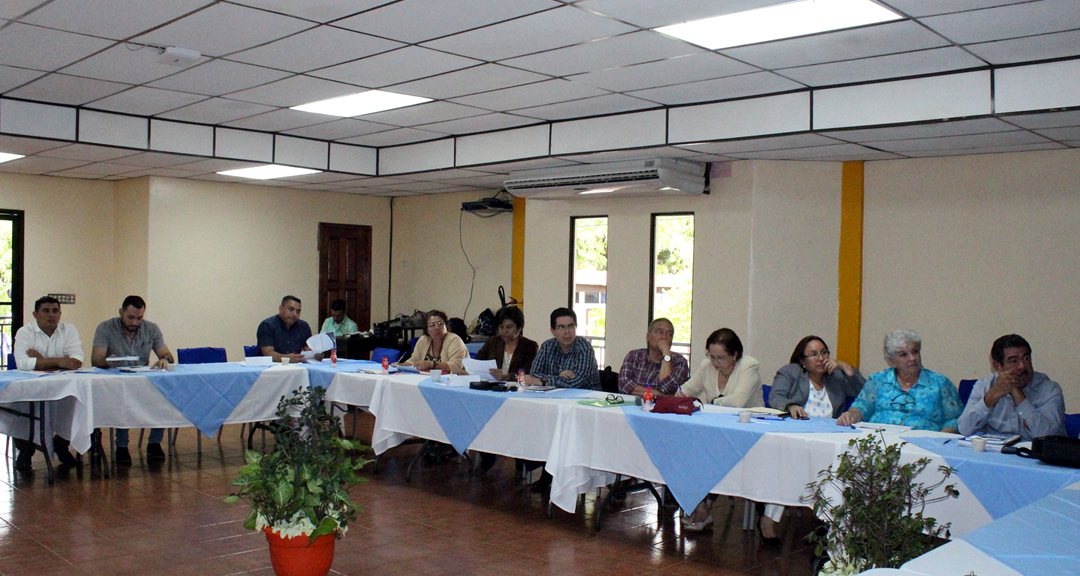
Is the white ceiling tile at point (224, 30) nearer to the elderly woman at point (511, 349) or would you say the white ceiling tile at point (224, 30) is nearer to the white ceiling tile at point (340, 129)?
the white ceiling tile at point (340, 129)

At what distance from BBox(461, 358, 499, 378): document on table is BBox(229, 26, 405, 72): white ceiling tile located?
2356mm

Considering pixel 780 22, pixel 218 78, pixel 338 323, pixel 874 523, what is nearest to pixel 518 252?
pixel 338 323

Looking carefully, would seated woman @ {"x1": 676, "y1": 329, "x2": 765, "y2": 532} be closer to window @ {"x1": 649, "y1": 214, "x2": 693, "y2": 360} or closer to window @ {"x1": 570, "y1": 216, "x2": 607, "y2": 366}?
window @ {"x1": 649, "y1": 214, "x2": 693, "y2": 360}

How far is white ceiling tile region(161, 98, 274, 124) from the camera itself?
6375 mm

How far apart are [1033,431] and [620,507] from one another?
2425 mm

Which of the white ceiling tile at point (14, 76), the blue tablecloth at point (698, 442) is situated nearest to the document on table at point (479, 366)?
the blue tablecloth at point (698, 442)

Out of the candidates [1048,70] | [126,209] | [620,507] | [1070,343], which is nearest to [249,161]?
[126,209]

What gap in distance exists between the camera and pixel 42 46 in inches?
188

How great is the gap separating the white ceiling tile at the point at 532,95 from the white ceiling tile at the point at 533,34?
843 millimetres

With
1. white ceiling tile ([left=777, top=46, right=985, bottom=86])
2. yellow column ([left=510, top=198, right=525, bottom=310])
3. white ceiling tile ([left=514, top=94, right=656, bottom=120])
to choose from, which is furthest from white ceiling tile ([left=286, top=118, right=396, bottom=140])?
white ceiling tile ([left=777, top=46, right=985, bottom=86])

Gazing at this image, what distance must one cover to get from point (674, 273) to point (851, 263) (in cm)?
157

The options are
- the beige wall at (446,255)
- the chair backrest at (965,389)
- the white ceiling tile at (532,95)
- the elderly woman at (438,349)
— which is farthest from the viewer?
the beige wall at (446,255)

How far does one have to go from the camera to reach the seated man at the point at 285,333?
764 cm

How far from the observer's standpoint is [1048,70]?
4680 millimetres
